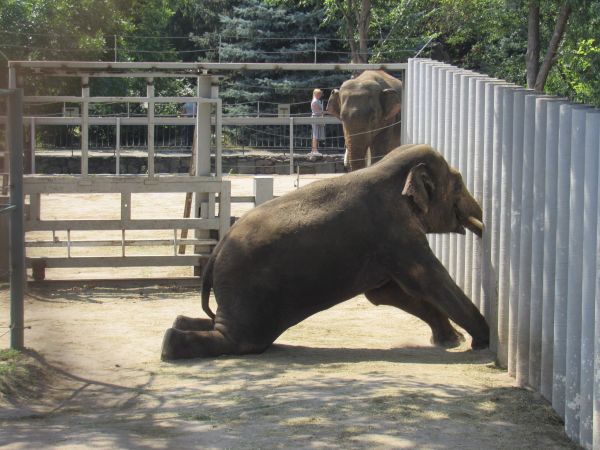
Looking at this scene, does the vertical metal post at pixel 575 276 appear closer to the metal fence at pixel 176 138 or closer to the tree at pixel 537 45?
the tree at pixel 537 45

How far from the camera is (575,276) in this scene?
6527mm

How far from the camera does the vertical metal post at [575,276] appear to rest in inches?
255

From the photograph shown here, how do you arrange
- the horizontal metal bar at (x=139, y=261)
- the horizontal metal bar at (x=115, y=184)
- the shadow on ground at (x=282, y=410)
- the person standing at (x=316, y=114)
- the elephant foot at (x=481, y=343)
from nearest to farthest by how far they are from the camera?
the shadow on ground at (x=282, y=410) < the elephant foot at (x=481, y=343) < the horizontal metal bar at (x=115, y=184) < the horizontal metal bar at (x=139, y=261) < the person standing at (x=316, y=114)

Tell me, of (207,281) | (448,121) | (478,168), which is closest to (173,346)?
(207,281)

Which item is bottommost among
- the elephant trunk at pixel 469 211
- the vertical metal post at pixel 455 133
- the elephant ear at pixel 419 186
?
the elephant trunk at pixel 469 211

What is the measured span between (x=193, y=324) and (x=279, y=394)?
227cm

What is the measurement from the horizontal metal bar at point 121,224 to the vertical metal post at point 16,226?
3801mm

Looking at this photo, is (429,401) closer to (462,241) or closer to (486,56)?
(462,241)

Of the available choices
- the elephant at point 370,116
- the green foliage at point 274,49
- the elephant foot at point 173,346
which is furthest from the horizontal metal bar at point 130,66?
the green foliage at point 274,49

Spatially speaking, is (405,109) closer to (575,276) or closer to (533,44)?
(575,276)

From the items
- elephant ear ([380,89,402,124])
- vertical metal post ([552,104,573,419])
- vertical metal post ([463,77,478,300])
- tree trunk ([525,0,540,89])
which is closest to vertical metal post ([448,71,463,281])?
vertical metal post ([463,77,478,300])

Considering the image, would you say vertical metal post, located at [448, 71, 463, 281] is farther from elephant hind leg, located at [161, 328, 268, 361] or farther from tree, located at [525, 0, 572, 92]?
→ tree, located at [525, 0, 572, 92]

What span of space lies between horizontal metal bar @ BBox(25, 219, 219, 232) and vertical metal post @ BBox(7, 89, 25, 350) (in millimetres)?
3801

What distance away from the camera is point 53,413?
744 centimetres
